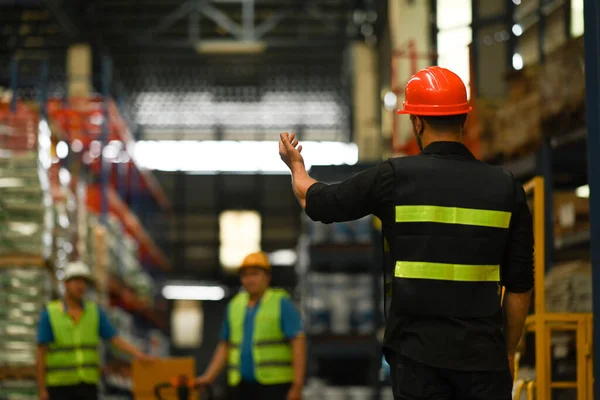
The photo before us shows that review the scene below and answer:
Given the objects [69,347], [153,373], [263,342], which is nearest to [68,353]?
[69,347]

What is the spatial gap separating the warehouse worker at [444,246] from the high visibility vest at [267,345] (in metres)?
4.35

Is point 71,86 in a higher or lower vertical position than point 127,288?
higher

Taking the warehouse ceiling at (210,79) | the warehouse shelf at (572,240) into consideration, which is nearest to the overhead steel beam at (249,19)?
the warehouse ceiling at (210,79)

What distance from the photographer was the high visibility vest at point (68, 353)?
30.1 ft

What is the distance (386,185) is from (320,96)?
27.2 m

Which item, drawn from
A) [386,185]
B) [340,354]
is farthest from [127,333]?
[386,185]

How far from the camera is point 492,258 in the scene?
391 centimetres

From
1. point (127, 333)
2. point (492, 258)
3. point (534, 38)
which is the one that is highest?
point (534, 38)

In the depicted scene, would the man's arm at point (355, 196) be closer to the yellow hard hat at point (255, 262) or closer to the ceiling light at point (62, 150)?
the yellow hard hat at point (255, 262)

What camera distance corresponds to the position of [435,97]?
4027 mm

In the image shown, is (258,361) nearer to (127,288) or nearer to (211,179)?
(127,288)

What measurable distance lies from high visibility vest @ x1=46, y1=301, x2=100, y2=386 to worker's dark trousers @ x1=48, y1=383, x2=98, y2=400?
0.10ft

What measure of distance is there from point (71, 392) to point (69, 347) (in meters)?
0.35

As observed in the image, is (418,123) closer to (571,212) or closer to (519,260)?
(519,260)
